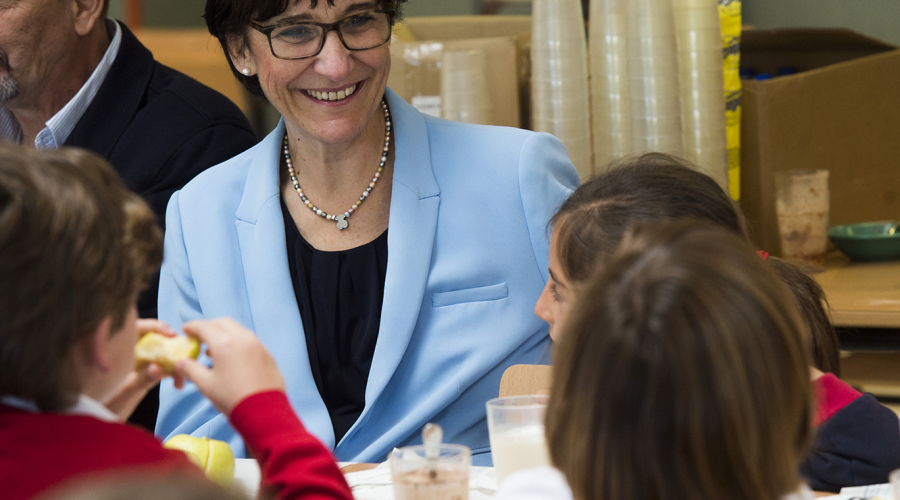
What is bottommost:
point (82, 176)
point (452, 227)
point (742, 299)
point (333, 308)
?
point (333, 308)

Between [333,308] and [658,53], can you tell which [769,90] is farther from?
[333,308]

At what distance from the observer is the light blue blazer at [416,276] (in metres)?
1.60

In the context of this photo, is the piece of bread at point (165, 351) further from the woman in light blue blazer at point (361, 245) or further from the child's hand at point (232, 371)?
the woman in light blue blazer at point (361, 245)

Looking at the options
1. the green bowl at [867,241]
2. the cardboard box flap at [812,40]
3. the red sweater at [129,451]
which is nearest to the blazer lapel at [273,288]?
the red sweater at [129,451]

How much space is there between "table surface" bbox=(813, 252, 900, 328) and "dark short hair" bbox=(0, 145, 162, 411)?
5.55 ft

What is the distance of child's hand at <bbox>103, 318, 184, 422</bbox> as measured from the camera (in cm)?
102

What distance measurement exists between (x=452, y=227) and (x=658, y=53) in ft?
2.37

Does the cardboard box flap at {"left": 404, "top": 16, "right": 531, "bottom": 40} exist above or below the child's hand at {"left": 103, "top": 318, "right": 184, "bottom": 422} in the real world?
above

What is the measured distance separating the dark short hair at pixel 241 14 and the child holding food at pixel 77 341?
2.82 ft

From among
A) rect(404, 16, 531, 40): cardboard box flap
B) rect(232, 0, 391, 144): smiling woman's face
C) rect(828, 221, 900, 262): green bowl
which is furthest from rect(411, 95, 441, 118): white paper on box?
rect(828, 221, 900, 262): green bowl

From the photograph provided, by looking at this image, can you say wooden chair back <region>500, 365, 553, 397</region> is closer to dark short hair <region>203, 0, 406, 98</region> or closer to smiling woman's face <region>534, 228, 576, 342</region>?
smiling woman's face <region>534, 228, 576, 342</region>

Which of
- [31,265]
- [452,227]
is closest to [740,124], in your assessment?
[452,227]

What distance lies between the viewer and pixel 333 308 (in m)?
1.72

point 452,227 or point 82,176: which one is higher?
point 82,176
